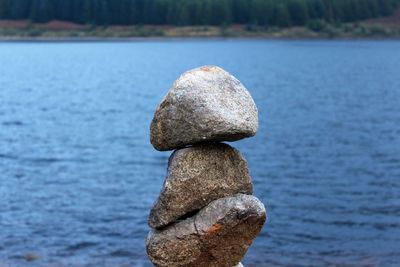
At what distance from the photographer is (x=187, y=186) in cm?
984

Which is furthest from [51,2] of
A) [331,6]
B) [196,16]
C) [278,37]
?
[331,6]

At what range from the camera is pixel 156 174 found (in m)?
32.0

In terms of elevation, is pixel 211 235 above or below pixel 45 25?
above


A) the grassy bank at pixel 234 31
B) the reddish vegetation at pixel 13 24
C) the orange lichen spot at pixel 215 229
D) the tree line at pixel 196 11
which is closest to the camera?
the orange lichen spot at pixel 215 229

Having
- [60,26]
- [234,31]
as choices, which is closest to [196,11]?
[234,31]

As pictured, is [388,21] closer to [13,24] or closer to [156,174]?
[13,24]

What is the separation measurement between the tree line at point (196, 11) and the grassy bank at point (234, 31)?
5.98 ft

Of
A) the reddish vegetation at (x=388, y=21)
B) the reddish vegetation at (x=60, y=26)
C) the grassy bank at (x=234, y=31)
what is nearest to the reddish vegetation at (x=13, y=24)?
the grassy bank at (x=234, y=31)

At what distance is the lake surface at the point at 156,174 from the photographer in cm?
2123

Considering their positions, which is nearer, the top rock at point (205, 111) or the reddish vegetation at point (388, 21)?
the top rock at point (205, 111)

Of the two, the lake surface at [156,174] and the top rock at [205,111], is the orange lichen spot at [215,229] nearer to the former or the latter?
the top rock at [205,111]

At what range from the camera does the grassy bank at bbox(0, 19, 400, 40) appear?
187 meters

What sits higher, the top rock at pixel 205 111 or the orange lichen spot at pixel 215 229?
the top rock at pixel 205 111

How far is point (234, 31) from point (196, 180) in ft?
621
